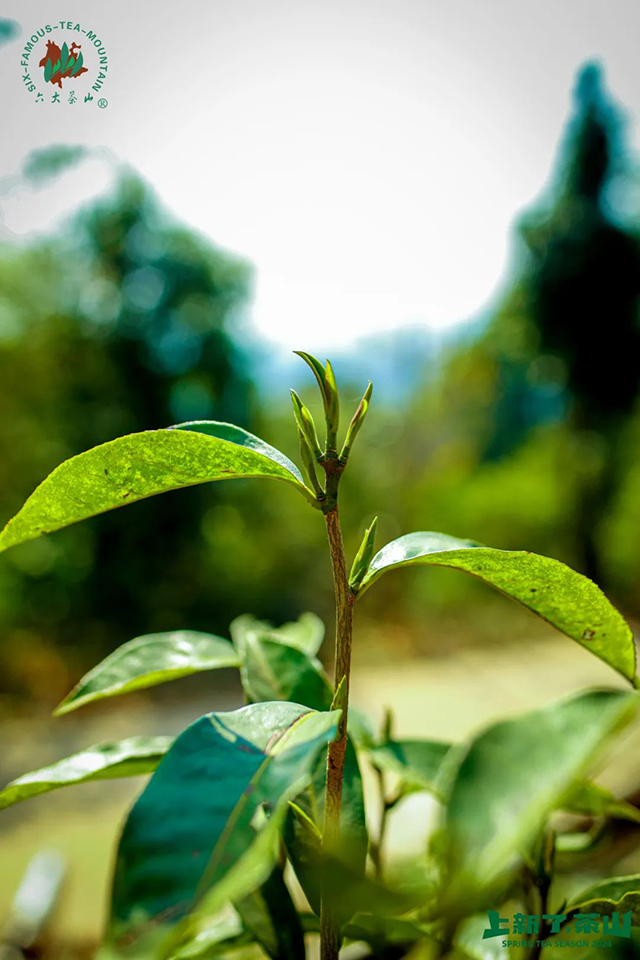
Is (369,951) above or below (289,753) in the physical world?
below

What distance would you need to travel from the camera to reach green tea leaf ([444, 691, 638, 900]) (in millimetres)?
117

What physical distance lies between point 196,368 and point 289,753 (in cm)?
188

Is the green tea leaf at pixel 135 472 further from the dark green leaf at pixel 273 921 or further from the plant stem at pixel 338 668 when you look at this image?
the dark green leaf at pixel 273 921

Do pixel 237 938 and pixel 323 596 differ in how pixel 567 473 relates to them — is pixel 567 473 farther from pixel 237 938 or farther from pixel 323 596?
pixel 237 938

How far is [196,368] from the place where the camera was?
196 cm

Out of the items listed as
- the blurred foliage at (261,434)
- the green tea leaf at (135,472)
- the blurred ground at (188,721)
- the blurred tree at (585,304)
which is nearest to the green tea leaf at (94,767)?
the green tea leaf at (135,472)

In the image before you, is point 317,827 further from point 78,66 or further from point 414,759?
point 78,66

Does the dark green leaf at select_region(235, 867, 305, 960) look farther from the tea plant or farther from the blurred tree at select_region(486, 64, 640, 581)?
the blurred tree at select_region(486, 64, 640, 581)

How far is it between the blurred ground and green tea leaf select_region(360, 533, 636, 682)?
684 mm

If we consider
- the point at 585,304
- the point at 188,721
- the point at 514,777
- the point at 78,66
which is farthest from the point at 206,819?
the point at 585,304

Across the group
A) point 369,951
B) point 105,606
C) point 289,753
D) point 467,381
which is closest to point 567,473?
point 467,381

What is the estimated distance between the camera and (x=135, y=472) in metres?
0.21

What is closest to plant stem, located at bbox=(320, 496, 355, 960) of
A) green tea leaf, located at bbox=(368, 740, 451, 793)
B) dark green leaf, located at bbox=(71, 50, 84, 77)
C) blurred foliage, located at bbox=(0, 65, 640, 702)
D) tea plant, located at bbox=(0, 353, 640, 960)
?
tea plant, located at bbox=(0, 353, 640, 960)

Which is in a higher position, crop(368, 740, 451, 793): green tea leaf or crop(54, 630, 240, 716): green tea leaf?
crop(54, 630, 240, 716): green tea leaf
